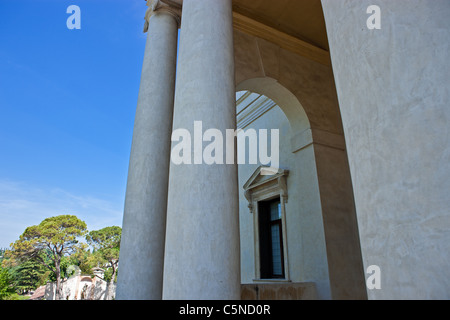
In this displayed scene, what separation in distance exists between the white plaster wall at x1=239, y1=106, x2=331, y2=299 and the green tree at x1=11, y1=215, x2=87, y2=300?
46.3 m

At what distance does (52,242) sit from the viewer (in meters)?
53.5

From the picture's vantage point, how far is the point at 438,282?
7.63ft

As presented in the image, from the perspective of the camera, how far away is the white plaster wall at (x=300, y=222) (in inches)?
537

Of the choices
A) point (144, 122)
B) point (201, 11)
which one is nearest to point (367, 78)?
point (201, 11)

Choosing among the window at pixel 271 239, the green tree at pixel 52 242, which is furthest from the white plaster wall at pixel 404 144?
the green tree at pixel 52 242

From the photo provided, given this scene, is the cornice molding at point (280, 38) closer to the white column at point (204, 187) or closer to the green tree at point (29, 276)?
the white column at point (204, 187)

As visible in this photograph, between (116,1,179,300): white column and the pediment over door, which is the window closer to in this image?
the pediment over door

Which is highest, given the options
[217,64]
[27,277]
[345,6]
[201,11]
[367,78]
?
[201,11]

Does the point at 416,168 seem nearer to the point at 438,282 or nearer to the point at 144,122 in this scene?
the point at 438,282

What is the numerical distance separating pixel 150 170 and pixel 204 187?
4.66 m

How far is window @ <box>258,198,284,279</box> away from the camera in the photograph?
19.2m

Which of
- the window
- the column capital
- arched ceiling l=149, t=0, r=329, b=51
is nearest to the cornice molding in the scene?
arched ceiling l=149, t=0, r=329, b=51
